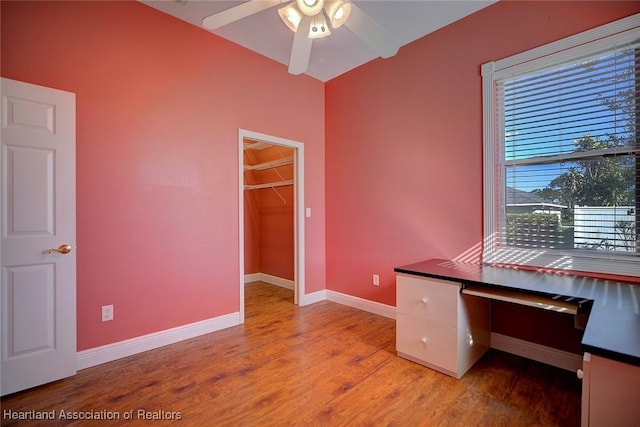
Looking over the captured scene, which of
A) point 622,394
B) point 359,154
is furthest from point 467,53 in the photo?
point 622,394

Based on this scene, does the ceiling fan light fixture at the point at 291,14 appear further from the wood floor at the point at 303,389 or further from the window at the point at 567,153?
the wood floor at the point at 303,389

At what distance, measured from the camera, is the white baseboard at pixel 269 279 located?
4.45 meters

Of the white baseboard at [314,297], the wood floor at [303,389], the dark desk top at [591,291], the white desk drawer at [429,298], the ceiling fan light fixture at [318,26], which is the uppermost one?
the ceiling fan light fixture at [318,26]

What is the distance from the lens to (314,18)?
1.64 meters

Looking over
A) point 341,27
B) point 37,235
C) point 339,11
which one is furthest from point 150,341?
point 341,27

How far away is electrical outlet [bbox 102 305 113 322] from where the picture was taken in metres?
2.25

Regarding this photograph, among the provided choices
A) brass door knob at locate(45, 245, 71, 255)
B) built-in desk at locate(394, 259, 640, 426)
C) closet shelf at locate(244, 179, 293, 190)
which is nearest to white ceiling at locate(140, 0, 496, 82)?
closet shelf at locate(244, 179, 293, 190)

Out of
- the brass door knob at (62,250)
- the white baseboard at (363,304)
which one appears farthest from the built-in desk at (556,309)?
the brass door knob at (62,250)

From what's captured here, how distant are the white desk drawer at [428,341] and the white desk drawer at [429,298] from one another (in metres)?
0.05

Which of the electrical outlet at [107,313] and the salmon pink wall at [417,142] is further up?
the salmon pink wall at [417,142]

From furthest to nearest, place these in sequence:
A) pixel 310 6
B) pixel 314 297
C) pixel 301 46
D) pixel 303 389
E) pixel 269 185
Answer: pixel 269 185, pixel 314 297, pixel 303 389, pixel 301 46, pixel 310 6

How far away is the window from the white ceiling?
68 centimetres

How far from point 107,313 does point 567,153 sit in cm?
376

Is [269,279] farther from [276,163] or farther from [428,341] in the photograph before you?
[428,341]
